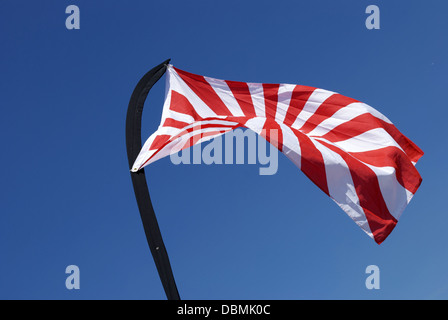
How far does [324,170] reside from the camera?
15.8 m

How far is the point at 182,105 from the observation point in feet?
55.6

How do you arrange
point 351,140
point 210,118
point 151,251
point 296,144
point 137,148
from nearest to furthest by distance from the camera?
point 151,251
point 137,148
point 296,144
point 210,118
point 351,140

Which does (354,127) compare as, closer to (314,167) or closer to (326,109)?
(326,109)

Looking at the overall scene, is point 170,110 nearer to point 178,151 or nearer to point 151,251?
point 178,151

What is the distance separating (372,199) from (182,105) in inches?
221

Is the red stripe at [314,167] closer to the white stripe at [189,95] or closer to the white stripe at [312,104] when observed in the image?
the white stripe at [312,104]

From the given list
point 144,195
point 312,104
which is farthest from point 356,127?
point 144,195

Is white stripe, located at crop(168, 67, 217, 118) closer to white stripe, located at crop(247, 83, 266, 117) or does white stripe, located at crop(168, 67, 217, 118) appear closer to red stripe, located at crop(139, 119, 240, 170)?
red stripe, located at crop(139, 119, 240, 170)

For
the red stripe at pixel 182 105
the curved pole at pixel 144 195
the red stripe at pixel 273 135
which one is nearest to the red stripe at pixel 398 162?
the red stripe at pixel 273 135

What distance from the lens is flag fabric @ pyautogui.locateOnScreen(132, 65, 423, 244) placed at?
15680 millimetres

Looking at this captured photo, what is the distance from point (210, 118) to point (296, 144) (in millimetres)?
2564

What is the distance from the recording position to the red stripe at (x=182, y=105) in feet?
55.1

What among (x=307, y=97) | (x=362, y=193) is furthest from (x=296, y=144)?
(x=307, y=97)

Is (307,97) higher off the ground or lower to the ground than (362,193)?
higher
